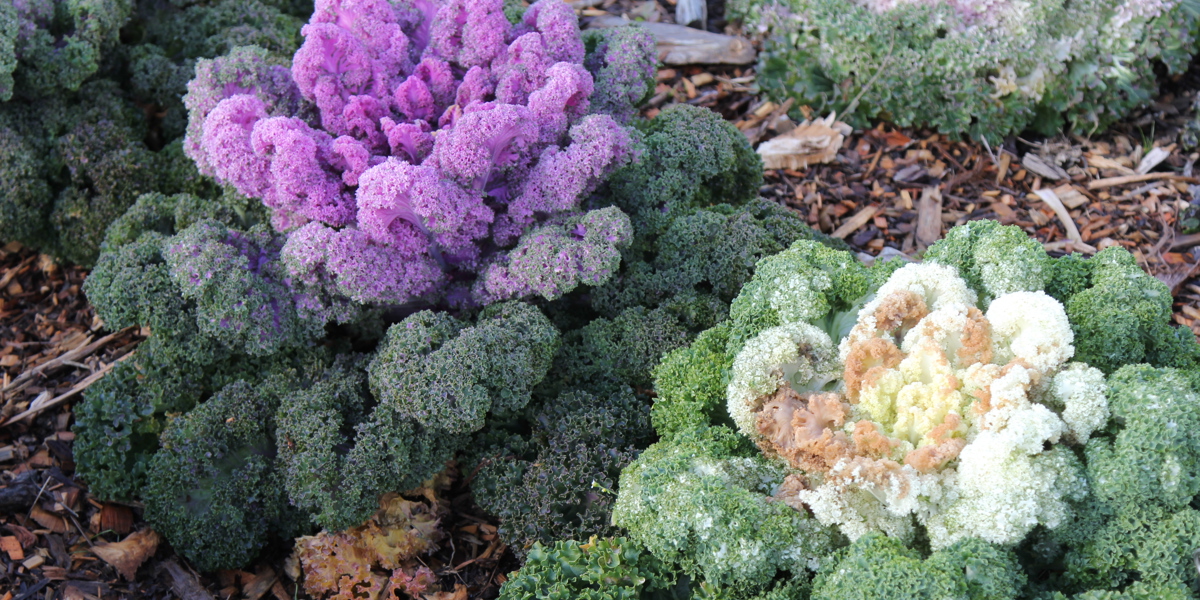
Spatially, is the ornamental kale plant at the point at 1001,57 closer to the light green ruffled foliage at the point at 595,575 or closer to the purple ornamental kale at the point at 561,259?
the purple ornamental kale at the point at 561,259

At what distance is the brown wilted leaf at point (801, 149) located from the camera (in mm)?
5160

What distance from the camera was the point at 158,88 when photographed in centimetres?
476

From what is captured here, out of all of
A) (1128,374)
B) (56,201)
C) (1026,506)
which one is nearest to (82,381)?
(56,201)

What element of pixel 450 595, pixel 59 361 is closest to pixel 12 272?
pixel 59 361

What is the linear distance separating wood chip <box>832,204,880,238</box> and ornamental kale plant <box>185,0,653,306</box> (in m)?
1.36

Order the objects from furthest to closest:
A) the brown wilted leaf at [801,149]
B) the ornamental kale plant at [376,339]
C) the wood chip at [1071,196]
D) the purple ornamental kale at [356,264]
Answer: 1. the brown wilted leaf at [801,149]
2. the wood chip at [1071,196]
3. the purple ornamental kale at [356,264]
4. the ornamental kale plant at [376,339]

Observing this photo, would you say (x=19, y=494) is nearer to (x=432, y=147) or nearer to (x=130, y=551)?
(x=130, y=551)

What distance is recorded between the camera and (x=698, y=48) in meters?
5.76

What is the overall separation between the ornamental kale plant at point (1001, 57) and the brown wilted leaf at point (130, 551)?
417 centimetres

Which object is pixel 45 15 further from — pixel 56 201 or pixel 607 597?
pixel 607 597

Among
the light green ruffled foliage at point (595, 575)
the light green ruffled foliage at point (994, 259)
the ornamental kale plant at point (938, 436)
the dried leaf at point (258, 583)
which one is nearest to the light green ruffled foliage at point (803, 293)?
the ornamental kale plant at point (938, 436)

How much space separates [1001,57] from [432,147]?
313cm

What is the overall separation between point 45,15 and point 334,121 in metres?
1.69

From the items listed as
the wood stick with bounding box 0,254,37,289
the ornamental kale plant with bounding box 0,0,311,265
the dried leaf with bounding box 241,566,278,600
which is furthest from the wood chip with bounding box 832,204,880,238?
the wood stick with bounding box 0,254,37,289
